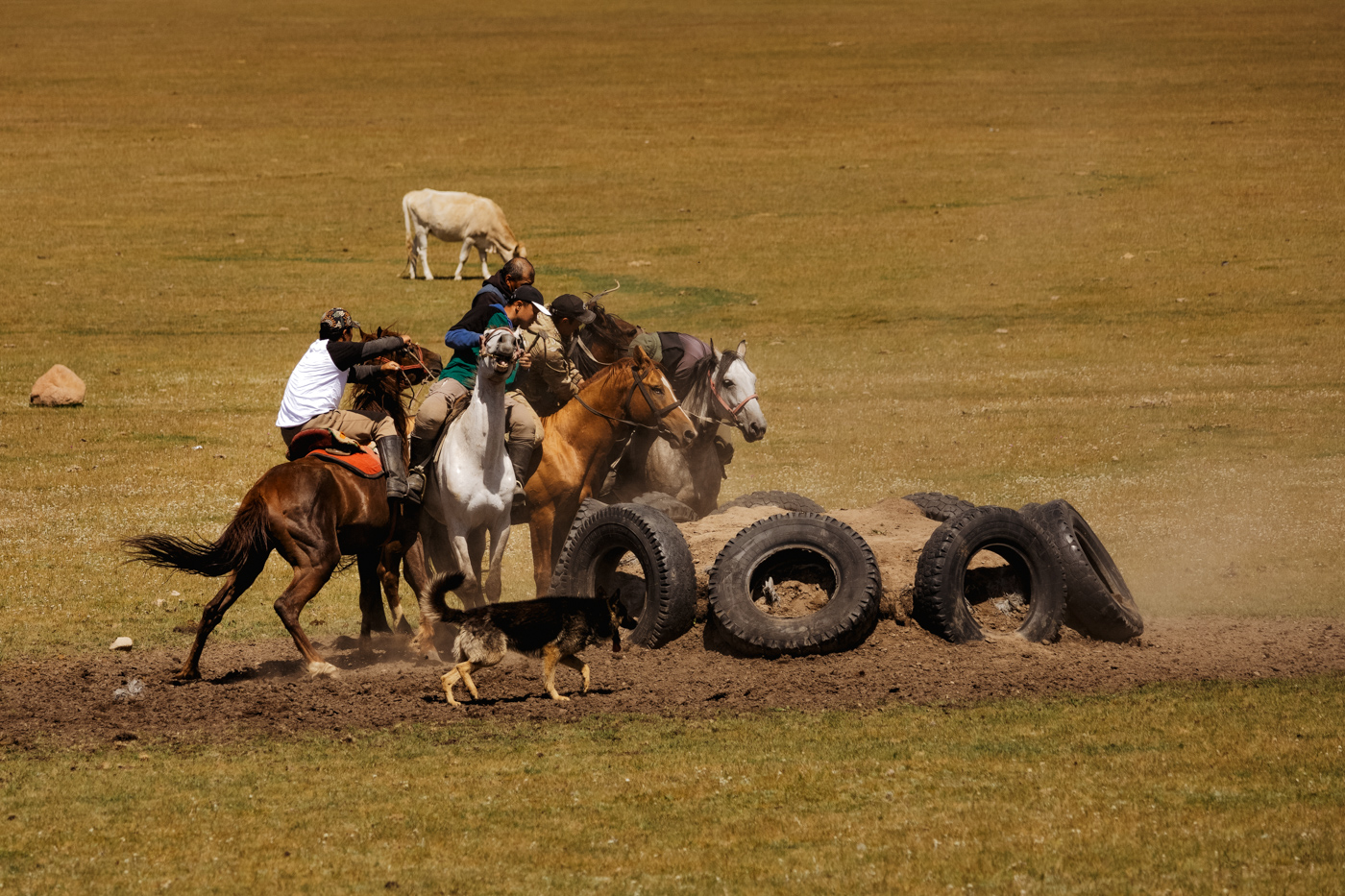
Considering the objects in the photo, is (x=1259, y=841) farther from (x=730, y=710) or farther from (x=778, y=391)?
(x=778, y=391)

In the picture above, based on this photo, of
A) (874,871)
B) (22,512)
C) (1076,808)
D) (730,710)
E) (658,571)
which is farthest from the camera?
(22,512)

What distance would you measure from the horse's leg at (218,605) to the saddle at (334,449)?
112 centimetres

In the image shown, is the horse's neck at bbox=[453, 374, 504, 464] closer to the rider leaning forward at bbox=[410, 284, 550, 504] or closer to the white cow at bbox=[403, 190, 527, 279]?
the rider leaning forward at bbox=[410, 284, 550, 504]

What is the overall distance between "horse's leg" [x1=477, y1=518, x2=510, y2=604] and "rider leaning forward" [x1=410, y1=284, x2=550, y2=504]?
360mm

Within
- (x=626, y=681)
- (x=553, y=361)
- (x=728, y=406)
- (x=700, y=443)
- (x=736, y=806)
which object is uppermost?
(x=553, y=361)

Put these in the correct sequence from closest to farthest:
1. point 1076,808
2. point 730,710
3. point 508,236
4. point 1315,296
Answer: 1. point 1076,808
2. point 730,710
3. point 1315,296
4. point 508,236

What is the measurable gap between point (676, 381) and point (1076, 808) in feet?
27.5

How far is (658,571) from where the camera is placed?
1255 cm

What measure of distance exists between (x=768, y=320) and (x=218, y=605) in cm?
2335

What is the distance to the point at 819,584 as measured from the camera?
1306 cm

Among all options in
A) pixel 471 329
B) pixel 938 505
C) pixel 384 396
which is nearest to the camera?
pixel 384 396

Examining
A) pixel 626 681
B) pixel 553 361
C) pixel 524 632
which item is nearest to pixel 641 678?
pixel 626 681

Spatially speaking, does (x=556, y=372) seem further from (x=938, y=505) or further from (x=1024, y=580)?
(x=1024, y=580)

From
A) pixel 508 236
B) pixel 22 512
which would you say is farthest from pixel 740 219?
pixel 22 512
